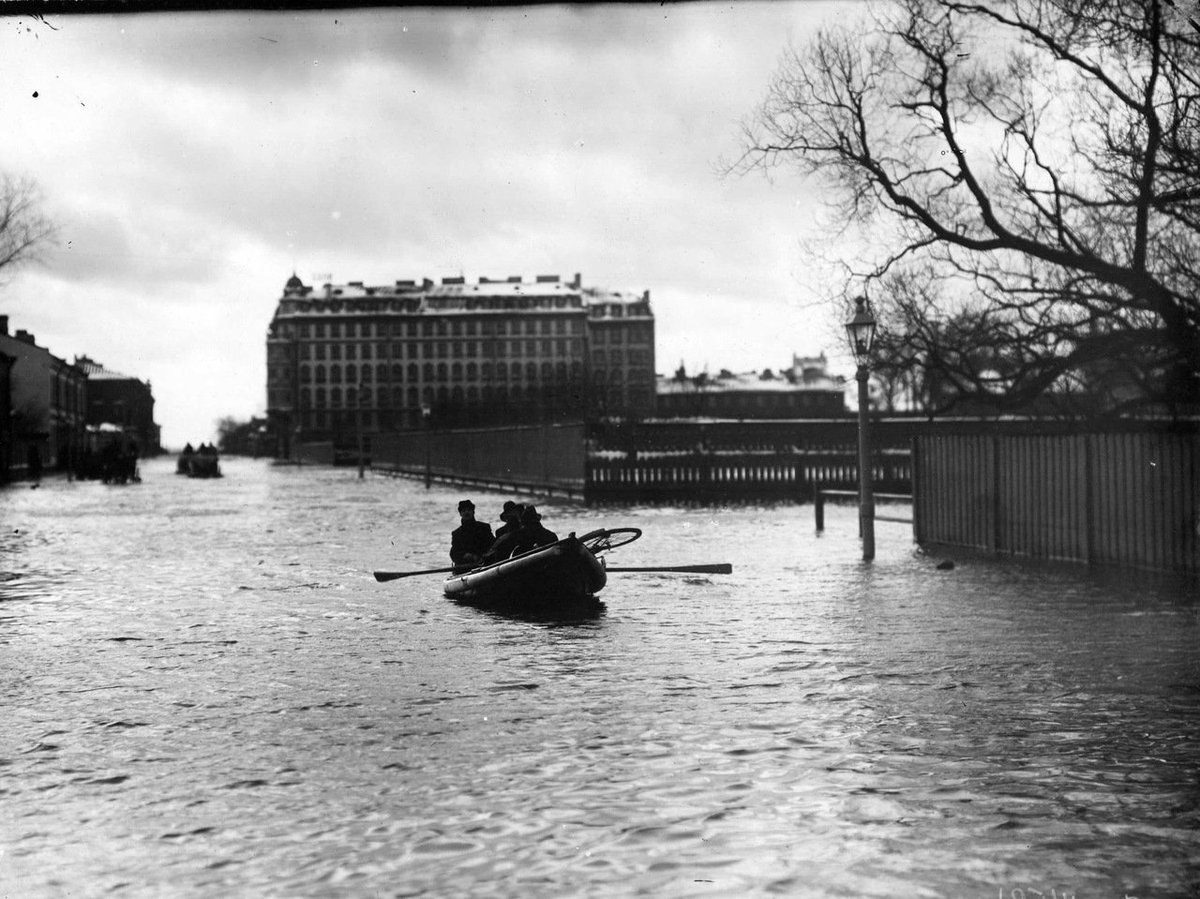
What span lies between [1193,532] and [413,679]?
1013cm

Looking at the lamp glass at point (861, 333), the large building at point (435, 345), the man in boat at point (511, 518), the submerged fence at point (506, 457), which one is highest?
the large building at point (435, 345)

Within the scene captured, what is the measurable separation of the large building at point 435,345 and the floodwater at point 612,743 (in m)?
139

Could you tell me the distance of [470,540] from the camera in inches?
586

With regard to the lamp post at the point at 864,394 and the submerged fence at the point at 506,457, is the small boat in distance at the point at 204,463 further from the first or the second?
the lamp post at the point at 864,394

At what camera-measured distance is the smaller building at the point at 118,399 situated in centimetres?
17150

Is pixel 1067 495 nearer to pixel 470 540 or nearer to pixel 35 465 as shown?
pixel 470 540

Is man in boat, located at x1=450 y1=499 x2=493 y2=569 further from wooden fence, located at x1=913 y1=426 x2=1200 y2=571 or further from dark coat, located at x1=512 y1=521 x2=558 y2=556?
wooden fence, located at x1=913 y1=426 x2=1200 y2=571

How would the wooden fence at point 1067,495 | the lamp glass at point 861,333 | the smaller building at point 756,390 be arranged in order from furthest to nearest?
the smaller building at point 756,390, the lamp glass at point 861,333, the wooden fence at point 1067,495

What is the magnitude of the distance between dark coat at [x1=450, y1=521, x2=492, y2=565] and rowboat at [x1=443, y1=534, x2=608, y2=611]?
39.8 inches

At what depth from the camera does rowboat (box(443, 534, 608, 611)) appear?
42.0 ft

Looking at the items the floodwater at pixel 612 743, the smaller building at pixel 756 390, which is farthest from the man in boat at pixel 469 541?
the smaller building at pixel 756 390

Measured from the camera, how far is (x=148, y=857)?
521 centimetres

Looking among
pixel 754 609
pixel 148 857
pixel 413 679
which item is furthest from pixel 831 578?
pixel 148 857

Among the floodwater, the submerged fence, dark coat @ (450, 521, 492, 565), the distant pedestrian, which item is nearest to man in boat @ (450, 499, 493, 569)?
dark coat @ (450, 521, 492, 565)
